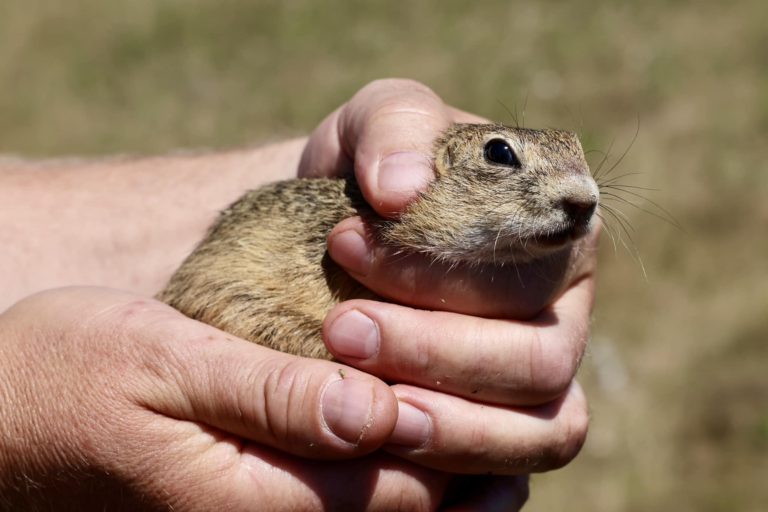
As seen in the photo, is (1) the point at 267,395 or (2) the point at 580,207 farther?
(2) the point at 580,207

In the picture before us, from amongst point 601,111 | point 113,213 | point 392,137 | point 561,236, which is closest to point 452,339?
point 561,236

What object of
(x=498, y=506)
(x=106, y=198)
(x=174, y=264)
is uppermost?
(x=106, y=198)

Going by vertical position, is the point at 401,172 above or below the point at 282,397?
above

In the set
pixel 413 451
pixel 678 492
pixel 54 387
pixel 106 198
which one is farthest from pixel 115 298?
pixel 678 492

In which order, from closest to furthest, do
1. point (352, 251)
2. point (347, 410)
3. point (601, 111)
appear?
point (347, 410) → point (352, 251) → point (601, 111)

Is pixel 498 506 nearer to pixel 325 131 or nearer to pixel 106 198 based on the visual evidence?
pixel 325 131

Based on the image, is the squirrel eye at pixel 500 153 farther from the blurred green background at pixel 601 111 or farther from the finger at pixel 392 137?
the blurred green background at pixel 601 111

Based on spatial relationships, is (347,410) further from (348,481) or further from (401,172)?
(401,172)

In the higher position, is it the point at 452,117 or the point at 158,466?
the point at 452,117
